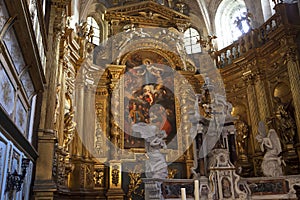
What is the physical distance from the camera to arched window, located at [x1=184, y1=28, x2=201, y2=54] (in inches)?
633

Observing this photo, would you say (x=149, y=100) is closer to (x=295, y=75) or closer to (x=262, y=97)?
(x=262, y=97)

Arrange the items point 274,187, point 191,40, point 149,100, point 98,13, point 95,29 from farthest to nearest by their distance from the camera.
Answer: point 191,40 < point 98,13 < point 95,29 < point 149,100 < point 274,187

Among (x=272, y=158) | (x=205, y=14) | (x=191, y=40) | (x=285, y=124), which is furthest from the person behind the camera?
(x=191, y=40)

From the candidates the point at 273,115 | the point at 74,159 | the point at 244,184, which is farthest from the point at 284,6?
the point at 74,159

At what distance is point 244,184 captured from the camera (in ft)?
27.7

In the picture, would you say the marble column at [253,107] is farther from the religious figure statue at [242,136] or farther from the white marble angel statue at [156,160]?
the white marble angel statue at [156,160]

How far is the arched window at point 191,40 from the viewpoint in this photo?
16.1 m

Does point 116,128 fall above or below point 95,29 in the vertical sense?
below

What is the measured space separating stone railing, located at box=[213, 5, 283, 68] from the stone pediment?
8.78ft

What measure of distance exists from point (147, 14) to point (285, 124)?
7826mm

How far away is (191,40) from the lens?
53.2 feet

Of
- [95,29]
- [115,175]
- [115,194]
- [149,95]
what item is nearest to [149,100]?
[149,95]

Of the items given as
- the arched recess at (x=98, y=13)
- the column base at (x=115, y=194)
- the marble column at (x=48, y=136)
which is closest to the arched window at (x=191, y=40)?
the arched recess at (x=98, y=13)

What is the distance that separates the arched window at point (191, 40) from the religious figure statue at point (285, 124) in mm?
6377
